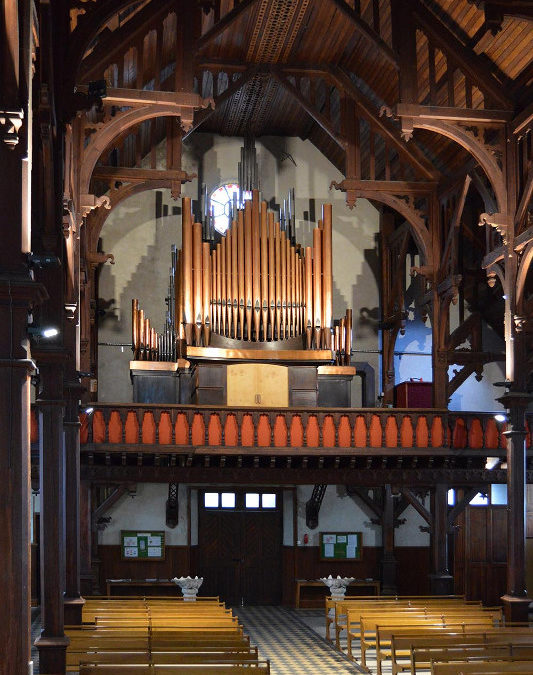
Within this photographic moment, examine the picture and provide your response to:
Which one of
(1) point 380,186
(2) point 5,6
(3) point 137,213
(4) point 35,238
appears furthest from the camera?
(3) point 137,213

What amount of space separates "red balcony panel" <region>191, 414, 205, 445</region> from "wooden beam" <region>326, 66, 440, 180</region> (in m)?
7.09

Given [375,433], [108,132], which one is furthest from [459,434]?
[108,132]

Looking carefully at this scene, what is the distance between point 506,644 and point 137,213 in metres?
16.4

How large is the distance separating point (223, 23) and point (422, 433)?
890 centimetres

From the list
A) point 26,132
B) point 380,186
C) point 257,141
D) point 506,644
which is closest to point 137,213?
point 257,141

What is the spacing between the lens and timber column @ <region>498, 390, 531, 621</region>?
18359mm

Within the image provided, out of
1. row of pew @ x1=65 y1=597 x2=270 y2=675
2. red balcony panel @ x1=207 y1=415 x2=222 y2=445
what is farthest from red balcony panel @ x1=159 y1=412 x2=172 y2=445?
row of pew @ x1=65 y1=597 x2=270 y2=675

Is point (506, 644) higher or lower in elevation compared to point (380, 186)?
lower

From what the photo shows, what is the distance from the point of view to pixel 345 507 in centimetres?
2736

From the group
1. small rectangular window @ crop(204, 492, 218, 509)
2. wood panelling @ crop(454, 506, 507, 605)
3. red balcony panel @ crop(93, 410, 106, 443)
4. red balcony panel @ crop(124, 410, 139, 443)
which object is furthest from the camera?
small rectangular window @ crop(204, 492, 218, 509)

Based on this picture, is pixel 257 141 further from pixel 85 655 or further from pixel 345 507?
pixel 85 655

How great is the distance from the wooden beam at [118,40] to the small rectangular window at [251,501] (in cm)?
1310

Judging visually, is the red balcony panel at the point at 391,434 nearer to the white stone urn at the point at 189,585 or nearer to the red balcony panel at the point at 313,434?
the red balcony panel at the point at 313,434

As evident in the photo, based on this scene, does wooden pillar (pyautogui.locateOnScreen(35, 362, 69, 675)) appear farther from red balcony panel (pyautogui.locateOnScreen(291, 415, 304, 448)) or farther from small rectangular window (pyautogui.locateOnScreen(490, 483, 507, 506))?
small rectangular window (pyautogui.locateOnScreen(490, 483, 507, 506))
